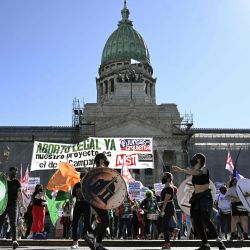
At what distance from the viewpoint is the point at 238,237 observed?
15234 millimetres

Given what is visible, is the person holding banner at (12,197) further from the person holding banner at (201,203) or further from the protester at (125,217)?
the protester at (125,217)

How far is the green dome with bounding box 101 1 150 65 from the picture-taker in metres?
84.8

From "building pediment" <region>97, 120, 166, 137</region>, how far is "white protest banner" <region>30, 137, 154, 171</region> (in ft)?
107

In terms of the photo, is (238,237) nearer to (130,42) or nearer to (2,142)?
(2,142)

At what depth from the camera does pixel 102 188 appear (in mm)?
9648

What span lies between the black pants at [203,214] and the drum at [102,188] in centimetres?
143

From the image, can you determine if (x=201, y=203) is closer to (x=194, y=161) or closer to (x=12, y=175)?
(x=194, y=161)

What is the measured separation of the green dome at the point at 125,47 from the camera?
84750mm

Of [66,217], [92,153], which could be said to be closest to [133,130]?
[92,153]

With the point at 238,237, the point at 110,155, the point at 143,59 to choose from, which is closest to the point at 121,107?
the point at 143,59

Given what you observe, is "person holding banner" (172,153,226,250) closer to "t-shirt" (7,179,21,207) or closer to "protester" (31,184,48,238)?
"t-shirt" (7,179,21,207)

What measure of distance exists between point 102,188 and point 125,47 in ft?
253

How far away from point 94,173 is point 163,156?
50.1m

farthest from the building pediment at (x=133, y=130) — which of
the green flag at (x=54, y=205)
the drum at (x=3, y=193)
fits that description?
the drum at (x=3, y=193)
